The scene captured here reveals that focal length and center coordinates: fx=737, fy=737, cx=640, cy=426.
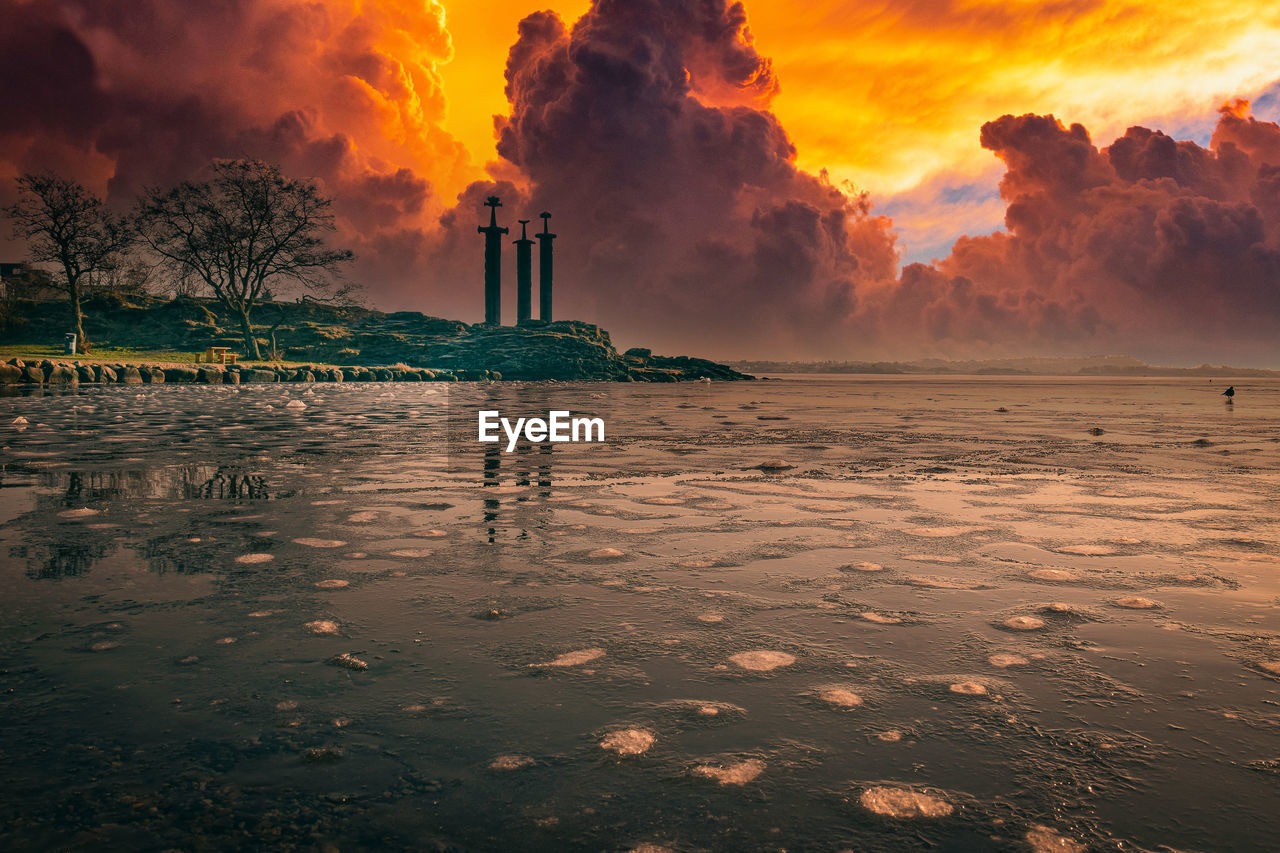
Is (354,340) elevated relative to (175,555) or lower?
elevated

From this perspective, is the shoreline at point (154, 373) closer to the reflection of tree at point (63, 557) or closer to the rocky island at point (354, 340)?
the rocky island at point (354, 340)

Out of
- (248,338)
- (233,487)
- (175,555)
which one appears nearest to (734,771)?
(175,555)

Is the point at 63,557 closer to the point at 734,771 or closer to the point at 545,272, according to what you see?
the point at 734,771

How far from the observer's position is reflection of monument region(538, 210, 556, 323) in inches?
3959

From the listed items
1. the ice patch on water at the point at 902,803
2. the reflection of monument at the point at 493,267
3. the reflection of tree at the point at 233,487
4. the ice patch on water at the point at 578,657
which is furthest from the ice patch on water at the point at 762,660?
the reflection of monument at the point at 493,267

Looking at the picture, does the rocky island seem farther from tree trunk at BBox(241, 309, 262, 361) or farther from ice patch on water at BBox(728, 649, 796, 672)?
ice patch on water at BBox(728, 649, 796, 672)

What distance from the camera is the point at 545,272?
334ft

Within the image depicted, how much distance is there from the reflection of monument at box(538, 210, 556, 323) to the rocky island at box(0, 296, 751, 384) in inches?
68.5

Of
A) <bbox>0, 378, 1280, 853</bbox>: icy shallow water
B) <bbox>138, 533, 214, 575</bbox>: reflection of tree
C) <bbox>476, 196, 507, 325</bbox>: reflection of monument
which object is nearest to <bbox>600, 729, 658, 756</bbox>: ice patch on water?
<bbox>0, 378, 1280, 853</bbox>: icy shallow water

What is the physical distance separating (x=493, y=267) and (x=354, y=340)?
22.9m

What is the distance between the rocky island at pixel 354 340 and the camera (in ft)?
180

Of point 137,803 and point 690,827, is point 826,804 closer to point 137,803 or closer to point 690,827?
point 690,827

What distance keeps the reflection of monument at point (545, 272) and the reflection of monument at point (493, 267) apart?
5.45 m

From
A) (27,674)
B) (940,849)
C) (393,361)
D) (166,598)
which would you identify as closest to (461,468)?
(166,598)
